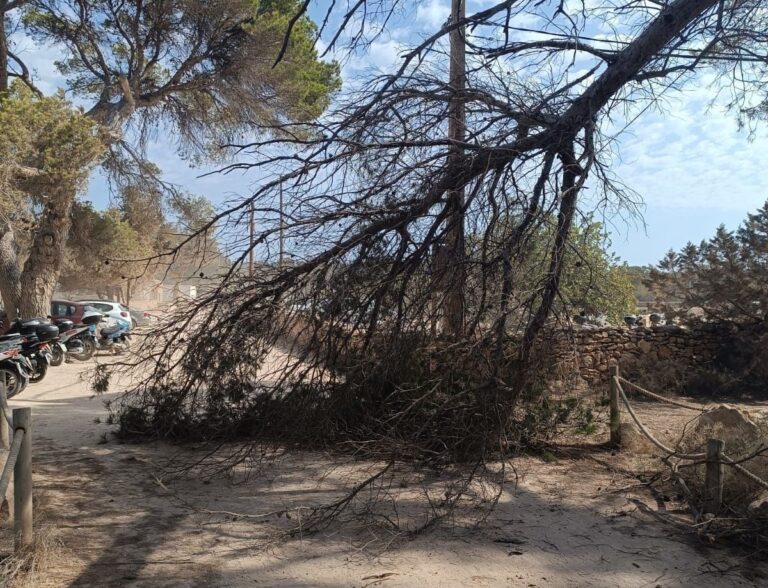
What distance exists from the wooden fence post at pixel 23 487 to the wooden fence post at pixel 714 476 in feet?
15.4

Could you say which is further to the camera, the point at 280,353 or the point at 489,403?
the point at 280,353

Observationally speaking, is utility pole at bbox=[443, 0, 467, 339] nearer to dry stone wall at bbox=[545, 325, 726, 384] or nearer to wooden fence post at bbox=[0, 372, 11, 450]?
wooden fence post at bbox=[0, 372, 11, 450]

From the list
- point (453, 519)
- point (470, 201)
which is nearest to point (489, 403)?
point (453, 519)

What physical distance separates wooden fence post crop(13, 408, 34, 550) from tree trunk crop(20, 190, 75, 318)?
1514 centimetres

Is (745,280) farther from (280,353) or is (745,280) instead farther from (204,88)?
(204,88)

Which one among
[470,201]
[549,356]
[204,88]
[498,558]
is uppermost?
[204,88]

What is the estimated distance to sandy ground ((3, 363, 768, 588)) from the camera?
3.88 m

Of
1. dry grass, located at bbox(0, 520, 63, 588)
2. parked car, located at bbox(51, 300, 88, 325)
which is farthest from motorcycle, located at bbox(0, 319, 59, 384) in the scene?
dry grass, located at bbox(0, 520, 63, 588)

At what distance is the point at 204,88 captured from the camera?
1739 centimetres

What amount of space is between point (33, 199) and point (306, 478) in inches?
525

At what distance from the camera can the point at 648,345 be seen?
13.5 meters

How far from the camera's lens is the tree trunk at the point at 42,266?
1714 centimetres

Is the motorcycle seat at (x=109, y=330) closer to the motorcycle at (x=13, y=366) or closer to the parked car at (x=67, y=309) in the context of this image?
the parked car at (x=67, y=309)

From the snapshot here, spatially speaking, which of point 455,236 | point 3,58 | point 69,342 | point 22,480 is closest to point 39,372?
point 69,342
